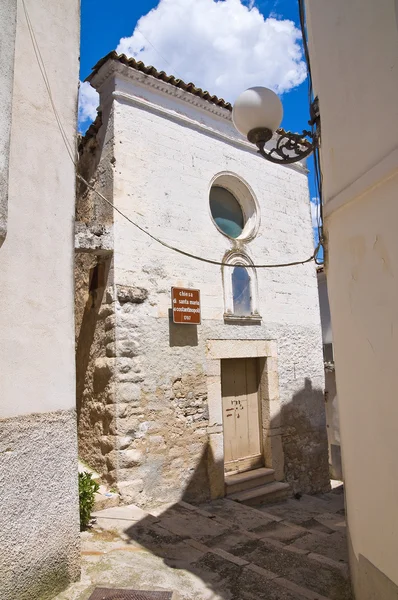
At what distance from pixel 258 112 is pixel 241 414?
4733 millimetres

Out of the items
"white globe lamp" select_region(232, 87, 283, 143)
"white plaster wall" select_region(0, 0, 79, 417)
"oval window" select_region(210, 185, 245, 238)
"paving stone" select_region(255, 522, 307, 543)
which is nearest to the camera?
"white plaster wall" select_region(0, 0, 79, 417)

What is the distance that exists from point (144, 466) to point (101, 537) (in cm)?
145

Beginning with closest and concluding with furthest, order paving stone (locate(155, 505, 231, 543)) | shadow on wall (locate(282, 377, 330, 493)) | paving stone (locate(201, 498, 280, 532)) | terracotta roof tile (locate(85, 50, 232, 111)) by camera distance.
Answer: paving stone (locate(155, 505, 231, 543)) → paving stone (locate(201, 498, 280, 532)) → terracotta roof tile (locate(85, 50, 232, 111)) → shadow on wall (locate(282, 377, 330, 493))

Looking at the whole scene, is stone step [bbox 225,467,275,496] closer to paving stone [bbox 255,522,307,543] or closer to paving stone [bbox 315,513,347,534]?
paving stone [bbox 315,513,347,534]

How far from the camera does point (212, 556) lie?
375cm

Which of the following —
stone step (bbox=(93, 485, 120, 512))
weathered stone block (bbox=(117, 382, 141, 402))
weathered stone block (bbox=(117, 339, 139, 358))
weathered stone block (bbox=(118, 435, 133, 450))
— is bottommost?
stone step (bbox=(93, 485, 120, 512))

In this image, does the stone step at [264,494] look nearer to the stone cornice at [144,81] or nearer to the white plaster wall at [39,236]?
the white plaster wall at [39,236]

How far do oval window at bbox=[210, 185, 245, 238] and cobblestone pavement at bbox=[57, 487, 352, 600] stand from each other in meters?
4.10

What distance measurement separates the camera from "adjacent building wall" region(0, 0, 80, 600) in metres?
2.75

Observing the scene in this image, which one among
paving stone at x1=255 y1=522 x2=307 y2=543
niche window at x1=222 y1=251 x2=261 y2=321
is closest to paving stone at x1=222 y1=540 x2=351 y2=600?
paving stone at x1=255 y1=522 x2=307 y2=543

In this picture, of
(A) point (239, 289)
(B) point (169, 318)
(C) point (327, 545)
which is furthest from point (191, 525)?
(A) point (239, 289)

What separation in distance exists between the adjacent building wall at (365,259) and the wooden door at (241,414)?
3.58m

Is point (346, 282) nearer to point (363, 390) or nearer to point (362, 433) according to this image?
point (363, 390)

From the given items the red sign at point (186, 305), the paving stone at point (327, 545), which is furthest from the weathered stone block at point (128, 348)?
the paving stone at point (327, 545)
